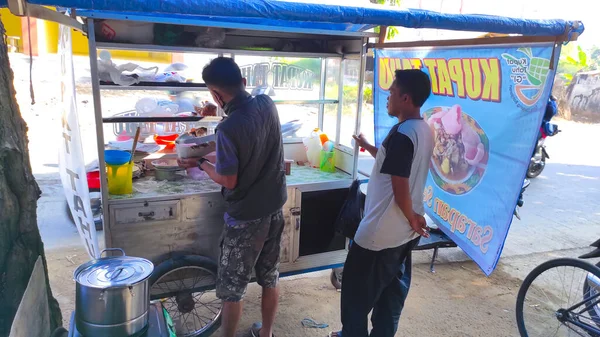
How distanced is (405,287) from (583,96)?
1701cm

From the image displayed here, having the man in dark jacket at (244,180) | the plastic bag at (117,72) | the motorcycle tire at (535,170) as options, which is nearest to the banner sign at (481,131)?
the man in dark jacket at (244,180)

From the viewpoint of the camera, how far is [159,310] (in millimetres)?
2205

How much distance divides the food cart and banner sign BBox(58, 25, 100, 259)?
0.34 feet

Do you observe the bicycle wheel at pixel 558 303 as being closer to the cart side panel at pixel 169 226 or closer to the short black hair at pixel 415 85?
the short black hair at pixel 415 85

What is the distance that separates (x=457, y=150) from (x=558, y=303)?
1906mm

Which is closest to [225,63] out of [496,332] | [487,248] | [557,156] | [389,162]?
[389,162]

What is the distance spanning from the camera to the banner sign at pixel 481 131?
2008 millimetres

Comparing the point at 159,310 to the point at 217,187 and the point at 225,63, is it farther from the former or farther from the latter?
the point at 225,63

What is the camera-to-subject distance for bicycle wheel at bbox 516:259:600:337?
2.60 metres

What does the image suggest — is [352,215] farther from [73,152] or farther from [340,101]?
[73,152]

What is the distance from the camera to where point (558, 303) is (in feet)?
11.3

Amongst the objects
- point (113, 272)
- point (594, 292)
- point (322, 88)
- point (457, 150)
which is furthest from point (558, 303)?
point (113, 272)

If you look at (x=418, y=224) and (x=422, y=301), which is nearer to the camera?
(x=418, y=224)

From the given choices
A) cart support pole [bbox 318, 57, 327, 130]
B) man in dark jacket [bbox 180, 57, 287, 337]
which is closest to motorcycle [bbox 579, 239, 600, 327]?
man in dark jacket [bbox 180, 57, 287, 337]
